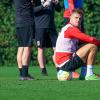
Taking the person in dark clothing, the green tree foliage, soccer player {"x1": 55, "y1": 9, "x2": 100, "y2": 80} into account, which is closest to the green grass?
soccer player {"x1": 55, "y1": 9, "x2": 100, "y2": 80}

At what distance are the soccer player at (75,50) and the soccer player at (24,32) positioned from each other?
1.79 feet

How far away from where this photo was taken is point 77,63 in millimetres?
10320

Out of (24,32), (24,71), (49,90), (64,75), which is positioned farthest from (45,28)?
(49,90)

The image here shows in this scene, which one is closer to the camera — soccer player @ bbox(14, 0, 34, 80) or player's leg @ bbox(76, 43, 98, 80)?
player's leg @ bbox(76, 43, 98, 80)

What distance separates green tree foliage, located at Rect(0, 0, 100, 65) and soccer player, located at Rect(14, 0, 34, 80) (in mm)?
5706

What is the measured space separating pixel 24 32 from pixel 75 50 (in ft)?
3.06

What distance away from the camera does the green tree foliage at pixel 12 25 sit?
16.6 meters

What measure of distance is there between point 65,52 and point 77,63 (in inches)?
10.3

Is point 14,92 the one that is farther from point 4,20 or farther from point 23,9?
point 4,20

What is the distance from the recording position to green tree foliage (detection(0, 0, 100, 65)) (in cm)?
1662

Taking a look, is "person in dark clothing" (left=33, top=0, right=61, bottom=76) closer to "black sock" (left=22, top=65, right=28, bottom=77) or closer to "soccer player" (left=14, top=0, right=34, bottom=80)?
"soccer player" (left=14, top=0, right=34, bottom=80)

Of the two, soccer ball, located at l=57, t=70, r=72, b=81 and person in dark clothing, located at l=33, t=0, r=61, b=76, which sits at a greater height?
person in dark clothing, located at l=33, t=0, r=61, b=76

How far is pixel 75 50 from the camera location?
34.1 feet

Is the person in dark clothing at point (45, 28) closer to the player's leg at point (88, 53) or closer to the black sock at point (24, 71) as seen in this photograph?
the black sock at point (24, 71)
